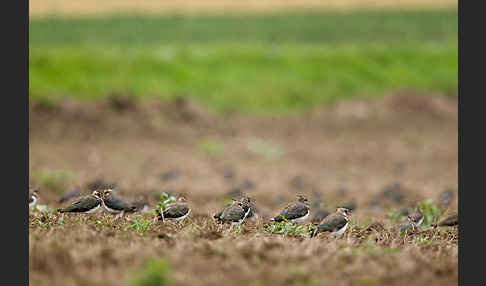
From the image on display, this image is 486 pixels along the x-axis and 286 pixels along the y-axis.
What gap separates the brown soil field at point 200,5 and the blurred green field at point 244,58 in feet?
6.51

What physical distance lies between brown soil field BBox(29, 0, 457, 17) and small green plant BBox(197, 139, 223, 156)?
2225cm

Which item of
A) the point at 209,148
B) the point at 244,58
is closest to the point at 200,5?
the point at 244,58

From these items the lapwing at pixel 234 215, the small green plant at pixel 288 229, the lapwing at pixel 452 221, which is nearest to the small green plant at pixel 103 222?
the lapwing at pixel 234 215

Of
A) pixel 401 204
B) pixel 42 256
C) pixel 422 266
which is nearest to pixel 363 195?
pixel 401 204

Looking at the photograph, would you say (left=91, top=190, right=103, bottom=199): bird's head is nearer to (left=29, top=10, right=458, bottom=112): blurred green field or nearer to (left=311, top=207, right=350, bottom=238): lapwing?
(left=311, top=207, right=350, bottom=238): lapwing

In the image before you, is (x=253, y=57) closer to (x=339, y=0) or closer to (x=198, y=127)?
(x=198, y=127)

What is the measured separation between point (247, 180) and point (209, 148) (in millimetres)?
5791

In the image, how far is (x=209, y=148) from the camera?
21.9 m

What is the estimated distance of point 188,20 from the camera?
137 ft

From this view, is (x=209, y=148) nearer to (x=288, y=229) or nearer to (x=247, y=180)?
(x=247, y=180)

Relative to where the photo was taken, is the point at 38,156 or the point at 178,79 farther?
the point at 178,79

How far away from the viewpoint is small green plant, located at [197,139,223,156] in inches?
853

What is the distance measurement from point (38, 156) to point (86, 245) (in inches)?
568

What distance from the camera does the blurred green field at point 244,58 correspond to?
27.7 metres
